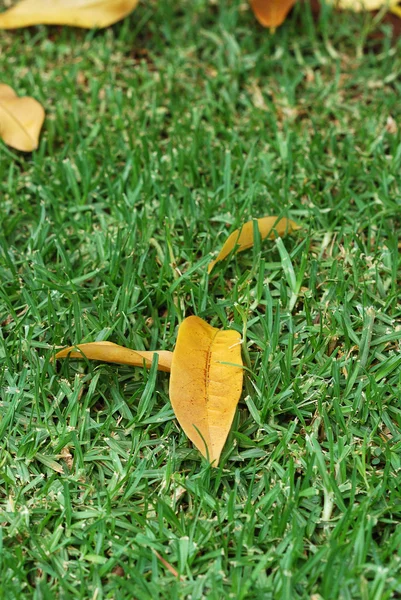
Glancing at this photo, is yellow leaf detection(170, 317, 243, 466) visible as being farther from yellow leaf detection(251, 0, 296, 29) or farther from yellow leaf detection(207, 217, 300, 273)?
yellow leaf detection(251, 0, 296, 29)

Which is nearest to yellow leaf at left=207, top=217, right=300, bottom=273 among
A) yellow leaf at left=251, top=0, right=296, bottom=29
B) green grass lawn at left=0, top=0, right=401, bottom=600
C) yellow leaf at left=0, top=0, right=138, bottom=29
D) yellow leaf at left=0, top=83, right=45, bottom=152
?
green grass lawn at left=0, top=0, right=401, bottom=600

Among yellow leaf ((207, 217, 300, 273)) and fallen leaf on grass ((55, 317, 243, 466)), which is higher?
yellow leaf ((207, 217, 300, 273))

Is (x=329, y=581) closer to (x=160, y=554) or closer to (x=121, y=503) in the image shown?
(x=160, y=554)

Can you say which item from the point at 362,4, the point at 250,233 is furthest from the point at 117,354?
the point at 362,4

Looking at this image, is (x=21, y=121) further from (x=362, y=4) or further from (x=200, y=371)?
(x=362, y=4)

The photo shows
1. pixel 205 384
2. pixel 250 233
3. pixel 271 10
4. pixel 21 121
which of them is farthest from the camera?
pixel 271 10

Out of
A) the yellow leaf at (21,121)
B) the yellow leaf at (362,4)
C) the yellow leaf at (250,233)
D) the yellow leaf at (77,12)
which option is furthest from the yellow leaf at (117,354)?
the yellow leaf at (362,4)

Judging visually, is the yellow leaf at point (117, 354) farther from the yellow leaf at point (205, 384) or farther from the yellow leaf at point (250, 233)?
the yellow leaf at point (250, 233)
